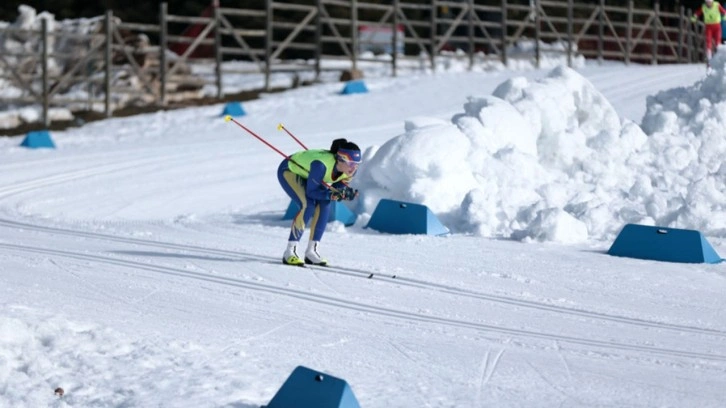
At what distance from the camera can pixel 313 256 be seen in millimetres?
9977

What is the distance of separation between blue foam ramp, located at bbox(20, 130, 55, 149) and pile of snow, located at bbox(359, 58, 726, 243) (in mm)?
7849

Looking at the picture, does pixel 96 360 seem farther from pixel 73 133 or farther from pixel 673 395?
pixel 73 133

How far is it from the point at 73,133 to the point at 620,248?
1303cm

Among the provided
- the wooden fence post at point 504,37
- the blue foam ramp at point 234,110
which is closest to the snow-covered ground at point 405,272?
the blue foam ramp at point 234,110

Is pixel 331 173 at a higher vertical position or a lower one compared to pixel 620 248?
higher

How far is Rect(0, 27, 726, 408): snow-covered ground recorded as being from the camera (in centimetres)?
651

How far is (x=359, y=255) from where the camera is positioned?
35.4ft

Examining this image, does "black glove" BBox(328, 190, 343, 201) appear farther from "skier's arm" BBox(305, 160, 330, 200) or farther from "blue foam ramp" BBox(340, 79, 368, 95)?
"blue foam ramp" BBox(340, 79, 368, 95)

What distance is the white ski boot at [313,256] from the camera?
9.96m

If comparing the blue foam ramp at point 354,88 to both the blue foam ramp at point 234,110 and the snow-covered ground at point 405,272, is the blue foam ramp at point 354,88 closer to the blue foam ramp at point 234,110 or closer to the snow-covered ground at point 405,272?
the blue foam ramp at point 234,110

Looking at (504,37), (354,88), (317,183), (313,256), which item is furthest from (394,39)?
(317,183)

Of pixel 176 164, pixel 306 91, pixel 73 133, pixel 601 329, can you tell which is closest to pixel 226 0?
pixel 306 91

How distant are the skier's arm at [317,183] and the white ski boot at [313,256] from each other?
0.42 m

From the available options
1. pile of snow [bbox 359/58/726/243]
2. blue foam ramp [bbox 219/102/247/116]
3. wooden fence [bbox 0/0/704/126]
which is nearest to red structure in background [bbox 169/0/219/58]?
wooden fence [bbox 0/0/704/126]
